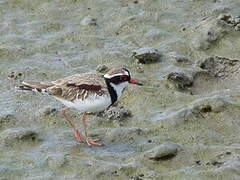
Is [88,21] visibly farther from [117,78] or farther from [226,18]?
[117,78]

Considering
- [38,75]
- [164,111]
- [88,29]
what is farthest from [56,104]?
[88,29]

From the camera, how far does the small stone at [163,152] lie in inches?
301

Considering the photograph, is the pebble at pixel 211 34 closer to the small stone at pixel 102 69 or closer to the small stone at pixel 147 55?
the small stone at pixel 147 55

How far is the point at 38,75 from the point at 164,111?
200 cm

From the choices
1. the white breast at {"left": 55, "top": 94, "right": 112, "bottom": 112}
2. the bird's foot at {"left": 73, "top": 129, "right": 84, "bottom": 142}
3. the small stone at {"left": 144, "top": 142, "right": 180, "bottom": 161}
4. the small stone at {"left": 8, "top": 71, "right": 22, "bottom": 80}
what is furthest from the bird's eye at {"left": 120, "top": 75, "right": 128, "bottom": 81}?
the small stone at {"left": 8, "top": 71, "right": 22, "bottom": 80}

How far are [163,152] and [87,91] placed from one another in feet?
3.77

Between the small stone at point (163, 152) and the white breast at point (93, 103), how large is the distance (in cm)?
76

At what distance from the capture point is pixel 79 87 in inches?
319

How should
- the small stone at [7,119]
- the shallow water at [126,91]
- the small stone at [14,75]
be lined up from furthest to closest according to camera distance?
1. the small stone at [14,75]
2. the small stone at [7,119]
3. the shallow water at [126,91]

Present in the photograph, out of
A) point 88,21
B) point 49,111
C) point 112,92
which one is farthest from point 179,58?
point 49,111

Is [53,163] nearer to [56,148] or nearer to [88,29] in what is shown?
[56,148]

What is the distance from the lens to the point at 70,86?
8.13 m

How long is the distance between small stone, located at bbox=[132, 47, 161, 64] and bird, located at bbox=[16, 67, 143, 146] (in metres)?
1.57

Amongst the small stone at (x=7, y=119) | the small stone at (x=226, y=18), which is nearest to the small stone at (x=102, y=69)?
the small stone at (x=7, y=119)
